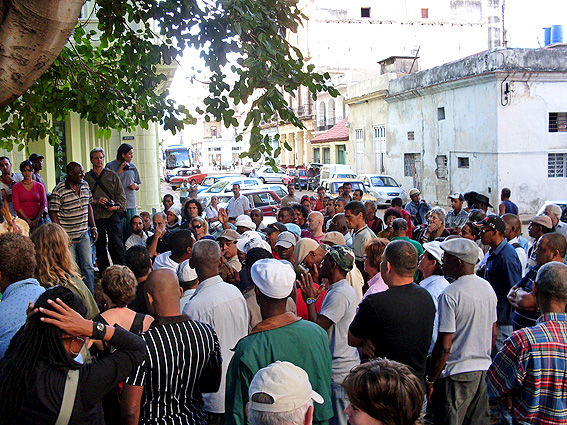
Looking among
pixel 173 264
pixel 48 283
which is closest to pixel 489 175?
pixel 173 264

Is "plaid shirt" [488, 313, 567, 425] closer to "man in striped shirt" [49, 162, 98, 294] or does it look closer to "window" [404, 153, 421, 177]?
"man in striped shirt" [49, 162, 98, 294]

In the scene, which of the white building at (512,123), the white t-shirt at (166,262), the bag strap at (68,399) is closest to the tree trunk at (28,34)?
the bag strap at (68,399)

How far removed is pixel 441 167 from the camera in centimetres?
2756

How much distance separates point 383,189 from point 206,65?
2238 cm

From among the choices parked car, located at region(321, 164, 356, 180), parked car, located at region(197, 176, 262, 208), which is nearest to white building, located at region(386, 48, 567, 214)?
parked car, located at region(321, 164, 356, 180)

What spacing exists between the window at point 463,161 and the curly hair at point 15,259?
931 inches

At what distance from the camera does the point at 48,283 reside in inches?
171

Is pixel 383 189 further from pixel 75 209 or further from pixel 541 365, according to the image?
pixel 541 365

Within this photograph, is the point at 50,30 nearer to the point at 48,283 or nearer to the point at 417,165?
the point at 48,283

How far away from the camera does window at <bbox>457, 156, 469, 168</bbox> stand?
2543 cm

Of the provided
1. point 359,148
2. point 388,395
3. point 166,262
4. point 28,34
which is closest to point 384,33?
point 359,148

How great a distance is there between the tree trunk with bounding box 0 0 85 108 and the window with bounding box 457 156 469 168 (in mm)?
23494

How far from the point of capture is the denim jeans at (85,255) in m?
7.32

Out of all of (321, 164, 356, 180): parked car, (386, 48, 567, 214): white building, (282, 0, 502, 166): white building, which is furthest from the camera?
(282, 0, 502, 166): white building
